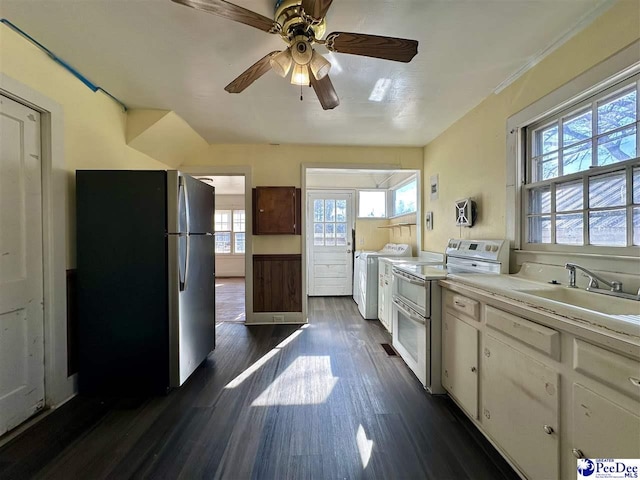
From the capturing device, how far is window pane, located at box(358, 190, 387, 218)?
4.95m

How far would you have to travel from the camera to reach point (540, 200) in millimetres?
1856

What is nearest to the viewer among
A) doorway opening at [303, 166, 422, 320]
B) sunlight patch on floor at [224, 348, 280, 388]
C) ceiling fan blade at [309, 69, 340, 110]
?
ceiling fan blade at [309, 69, 340, 110]

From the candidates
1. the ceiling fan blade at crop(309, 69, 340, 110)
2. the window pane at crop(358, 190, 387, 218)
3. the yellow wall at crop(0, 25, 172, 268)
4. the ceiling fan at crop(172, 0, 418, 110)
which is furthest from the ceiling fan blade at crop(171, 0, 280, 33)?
the window pane at crop(358, 190, 387, 218)

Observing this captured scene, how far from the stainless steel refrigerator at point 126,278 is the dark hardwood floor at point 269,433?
246 millimetres

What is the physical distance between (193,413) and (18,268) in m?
1.43

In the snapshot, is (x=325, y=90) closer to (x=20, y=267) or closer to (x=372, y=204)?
(x=20, y=267)

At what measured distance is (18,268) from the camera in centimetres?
162

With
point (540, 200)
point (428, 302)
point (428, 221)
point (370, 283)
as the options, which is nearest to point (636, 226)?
point (540, 200)

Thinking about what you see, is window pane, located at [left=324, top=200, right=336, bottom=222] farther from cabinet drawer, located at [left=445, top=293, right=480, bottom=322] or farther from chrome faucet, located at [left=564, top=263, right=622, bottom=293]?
chrome faucet, located at [left=564, top=263, right=622, bottom=293]

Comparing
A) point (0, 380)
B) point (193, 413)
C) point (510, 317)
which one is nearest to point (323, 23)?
point (510, 317)

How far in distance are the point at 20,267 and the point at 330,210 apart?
13.0 ft

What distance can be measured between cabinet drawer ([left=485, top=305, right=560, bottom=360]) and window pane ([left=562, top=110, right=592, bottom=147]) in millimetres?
1171

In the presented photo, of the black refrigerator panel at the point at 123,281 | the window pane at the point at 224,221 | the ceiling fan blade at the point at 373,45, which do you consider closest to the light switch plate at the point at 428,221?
the ceiling fan blade at the point at 373,45

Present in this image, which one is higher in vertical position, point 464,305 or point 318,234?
point 318,234
